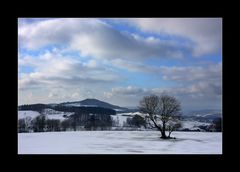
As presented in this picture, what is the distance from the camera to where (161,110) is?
990 cm

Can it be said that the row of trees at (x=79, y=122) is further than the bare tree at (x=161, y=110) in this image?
No

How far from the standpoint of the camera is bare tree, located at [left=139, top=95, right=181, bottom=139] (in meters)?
9.24

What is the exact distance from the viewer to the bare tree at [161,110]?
9242 mm

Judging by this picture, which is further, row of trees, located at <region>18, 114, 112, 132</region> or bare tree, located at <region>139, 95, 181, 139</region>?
bare tree, located at <region>139, 95, 181, 139</region>

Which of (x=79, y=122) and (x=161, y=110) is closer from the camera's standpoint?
(x=79, y=122)
